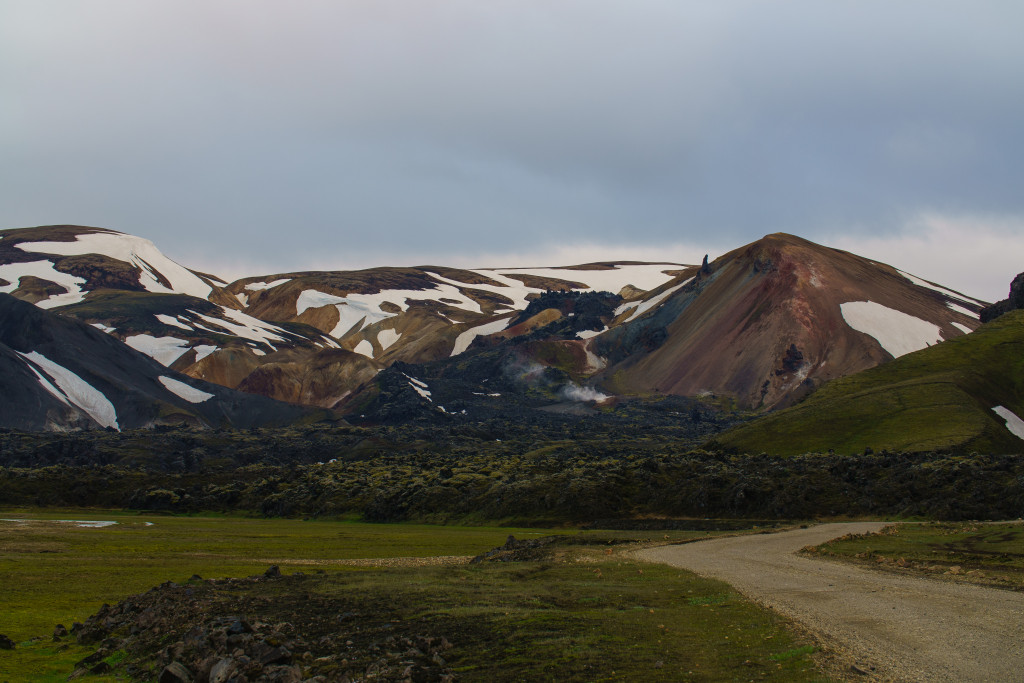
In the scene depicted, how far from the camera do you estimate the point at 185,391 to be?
527 feet

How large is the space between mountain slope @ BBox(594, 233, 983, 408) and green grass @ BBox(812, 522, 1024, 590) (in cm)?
11066

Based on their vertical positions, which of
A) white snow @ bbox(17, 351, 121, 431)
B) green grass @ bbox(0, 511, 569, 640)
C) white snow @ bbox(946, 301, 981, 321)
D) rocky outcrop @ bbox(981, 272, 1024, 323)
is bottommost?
green grass @ bbox(0, 511, 569, 640)

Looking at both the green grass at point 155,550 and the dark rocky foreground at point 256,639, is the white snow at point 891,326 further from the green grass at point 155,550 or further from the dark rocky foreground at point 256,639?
the dark rocky foreground at point 256,639

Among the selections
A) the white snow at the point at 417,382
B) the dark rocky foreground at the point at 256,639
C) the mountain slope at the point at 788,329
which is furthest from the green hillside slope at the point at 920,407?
the white snow at the point at 417,382

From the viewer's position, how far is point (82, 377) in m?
142

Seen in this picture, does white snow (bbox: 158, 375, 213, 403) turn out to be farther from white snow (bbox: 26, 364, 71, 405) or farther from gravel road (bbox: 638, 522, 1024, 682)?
gravel road (bbox: 638, 522, 1024, 682)

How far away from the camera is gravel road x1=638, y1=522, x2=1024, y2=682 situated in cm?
1509

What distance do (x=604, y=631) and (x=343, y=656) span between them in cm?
612

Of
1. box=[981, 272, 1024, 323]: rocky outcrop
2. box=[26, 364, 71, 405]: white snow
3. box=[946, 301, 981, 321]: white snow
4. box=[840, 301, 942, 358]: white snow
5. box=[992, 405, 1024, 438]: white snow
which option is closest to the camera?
→ box=[992, 405, 1024, 438]: white snow

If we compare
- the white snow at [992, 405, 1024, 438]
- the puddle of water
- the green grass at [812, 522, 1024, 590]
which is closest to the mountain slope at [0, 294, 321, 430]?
the puddle of water

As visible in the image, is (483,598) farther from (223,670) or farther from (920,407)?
(920,407)

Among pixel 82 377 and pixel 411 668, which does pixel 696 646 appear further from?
pixel 82 377

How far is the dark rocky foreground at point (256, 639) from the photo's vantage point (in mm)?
16844

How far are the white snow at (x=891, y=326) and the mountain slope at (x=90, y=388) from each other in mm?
109174
